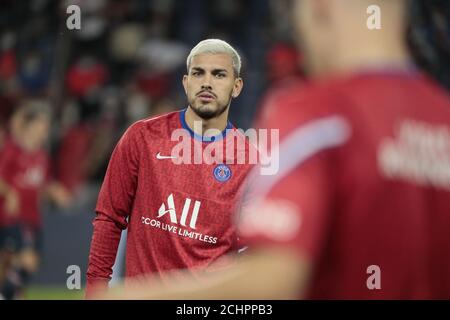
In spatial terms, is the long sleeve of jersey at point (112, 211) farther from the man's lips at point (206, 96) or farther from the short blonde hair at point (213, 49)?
the short blonde hair at point (213, 49)

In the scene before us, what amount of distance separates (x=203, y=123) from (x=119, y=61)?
267 inches

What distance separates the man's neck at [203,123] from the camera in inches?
153

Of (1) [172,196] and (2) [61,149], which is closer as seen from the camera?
(1) [172,196]

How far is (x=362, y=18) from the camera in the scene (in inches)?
57.0

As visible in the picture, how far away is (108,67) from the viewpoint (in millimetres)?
10547

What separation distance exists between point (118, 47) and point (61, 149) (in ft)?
5.02

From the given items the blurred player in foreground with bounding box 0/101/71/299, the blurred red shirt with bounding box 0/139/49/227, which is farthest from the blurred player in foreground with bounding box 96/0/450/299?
the blurred red shirt with bounding box 0/139/49/227

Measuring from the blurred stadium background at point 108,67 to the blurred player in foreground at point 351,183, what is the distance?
7.98 meters

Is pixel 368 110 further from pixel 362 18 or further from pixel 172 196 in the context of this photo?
pixel 172 196

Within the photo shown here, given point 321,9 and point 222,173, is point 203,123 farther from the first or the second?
point 321,9

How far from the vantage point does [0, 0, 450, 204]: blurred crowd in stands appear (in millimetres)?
10008

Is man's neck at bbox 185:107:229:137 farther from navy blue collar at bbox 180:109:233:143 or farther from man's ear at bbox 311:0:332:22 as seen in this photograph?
man's ear at bbox 311:0:332:22

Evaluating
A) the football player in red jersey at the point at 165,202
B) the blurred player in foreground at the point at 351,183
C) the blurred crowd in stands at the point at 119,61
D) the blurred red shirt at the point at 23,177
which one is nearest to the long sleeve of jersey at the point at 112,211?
the football player in red jersey at the point at 165,202
